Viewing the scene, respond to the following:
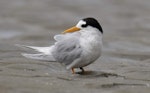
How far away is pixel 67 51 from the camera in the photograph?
8.75m

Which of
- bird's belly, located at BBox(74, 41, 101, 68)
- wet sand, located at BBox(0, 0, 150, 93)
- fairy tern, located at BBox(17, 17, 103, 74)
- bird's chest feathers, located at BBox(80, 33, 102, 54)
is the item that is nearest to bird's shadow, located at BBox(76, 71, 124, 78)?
wet sand, located at BBox(0, 0, 150, 93)

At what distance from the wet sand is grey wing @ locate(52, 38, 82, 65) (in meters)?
0.22

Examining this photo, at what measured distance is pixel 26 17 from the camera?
15.1 m

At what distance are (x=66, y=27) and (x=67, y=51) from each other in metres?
5.75

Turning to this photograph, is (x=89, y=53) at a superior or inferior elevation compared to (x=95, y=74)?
superior

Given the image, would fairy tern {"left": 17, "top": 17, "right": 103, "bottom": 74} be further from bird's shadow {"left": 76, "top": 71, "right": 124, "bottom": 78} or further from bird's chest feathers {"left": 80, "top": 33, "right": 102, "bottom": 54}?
bird's shadow {"left": 76, "top": 71, "right": 124, "bottom": 78}

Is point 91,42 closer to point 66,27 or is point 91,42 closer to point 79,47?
point 79,47

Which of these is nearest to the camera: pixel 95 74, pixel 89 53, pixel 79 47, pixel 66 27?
pixel 89 53

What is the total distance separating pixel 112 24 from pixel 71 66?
6224mm

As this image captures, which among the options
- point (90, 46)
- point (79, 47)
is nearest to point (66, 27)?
point (79, 47)

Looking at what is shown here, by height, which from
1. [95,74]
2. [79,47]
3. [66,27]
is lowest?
[66,27]

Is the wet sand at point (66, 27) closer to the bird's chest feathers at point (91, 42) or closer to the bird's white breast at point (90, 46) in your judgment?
the bird's white breast at point (90, 46)

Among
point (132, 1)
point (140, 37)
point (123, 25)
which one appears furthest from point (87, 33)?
point (132, 1)

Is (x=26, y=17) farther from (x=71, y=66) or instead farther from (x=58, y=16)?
(x=71, y=66)
